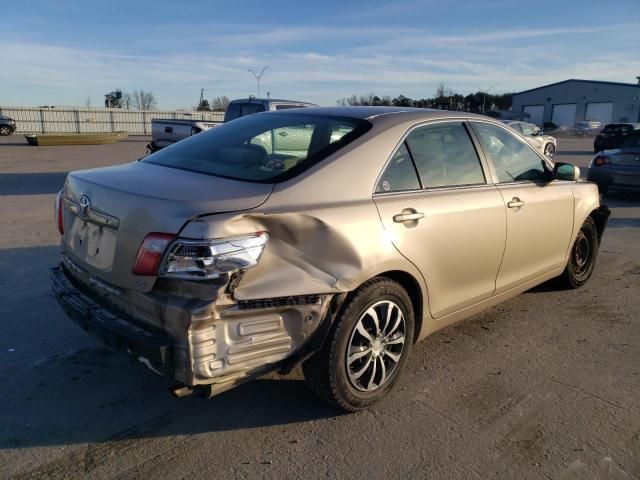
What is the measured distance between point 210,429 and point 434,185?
206 centimetres

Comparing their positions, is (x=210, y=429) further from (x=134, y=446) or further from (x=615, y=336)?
(x=615, y=336)

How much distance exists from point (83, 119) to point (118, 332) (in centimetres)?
5125

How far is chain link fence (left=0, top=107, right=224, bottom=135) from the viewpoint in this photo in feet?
151

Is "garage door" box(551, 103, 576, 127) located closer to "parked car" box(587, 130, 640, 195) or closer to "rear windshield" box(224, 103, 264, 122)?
"parked car" box(587, 130, 640, 195)

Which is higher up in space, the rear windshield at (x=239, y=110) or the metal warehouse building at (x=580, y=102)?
the metal warehouse building at (x=580, y=102)

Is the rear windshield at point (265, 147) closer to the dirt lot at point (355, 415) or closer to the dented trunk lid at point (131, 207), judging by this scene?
the dented trunk lid at point (131, 207)

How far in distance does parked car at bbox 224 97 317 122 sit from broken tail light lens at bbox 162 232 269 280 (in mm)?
9399

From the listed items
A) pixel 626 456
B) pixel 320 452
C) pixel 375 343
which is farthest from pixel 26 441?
pixel 626 456

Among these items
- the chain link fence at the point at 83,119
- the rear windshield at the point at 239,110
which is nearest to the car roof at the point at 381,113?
the rear windshield at the point at 239,110

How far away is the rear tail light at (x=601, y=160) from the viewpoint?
1118 cm

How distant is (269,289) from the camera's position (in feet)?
8.54

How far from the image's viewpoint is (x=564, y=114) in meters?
74.6

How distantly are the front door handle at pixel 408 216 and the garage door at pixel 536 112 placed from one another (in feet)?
267

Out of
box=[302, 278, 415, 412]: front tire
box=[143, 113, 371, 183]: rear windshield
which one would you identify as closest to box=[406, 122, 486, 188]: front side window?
box=[143, 113, 371, 183]: rear windshield
